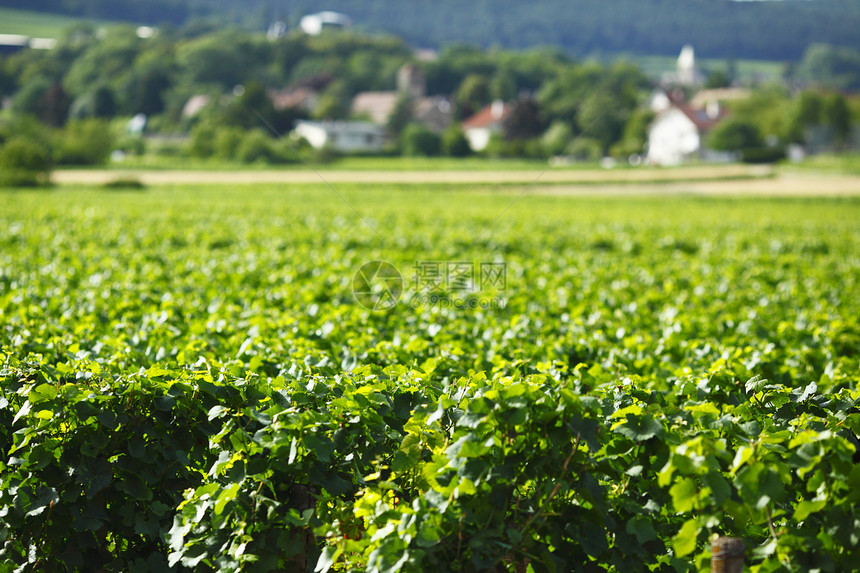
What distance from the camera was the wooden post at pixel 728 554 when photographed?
10.2ft

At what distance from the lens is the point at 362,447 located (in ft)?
12.3

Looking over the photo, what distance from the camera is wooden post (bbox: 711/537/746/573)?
10.2 feet

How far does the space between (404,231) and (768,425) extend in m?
18.7

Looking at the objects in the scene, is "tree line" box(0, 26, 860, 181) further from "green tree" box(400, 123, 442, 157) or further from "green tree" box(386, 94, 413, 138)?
"green tree" box(386, 94, 413, 138)

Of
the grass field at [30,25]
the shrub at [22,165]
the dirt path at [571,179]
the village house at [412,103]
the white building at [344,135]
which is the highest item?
the grass field at [30,25]

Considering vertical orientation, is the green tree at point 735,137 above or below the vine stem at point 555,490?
above

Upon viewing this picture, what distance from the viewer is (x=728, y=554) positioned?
3.11 metres

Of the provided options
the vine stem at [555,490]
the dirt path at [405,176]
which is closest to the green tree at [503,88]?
the dirt path at [405,176]

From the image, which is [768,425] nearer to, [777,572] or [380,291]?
[777,572]
